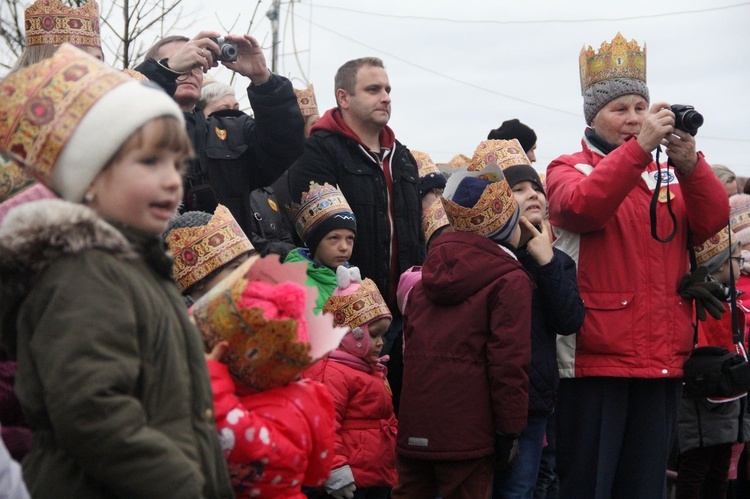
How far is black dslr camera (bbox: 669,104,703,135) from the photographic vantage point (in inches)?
199

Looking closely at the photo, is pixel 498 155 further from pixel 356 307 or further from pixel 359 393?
pixel 359 393

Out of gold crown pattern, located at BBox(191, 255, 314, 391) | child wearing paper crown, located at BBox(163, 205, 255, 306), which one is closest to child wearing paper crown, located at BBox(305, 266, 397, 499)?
child wearing paper crown, located at BBox(163, 205, 255, 306)

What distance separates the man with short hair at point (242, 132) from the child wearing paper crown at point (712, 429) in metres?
2.84

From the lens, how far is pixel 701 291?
16.8 ft

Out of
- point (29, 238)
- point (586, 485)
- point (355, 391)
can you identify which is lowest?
point (586, 485)

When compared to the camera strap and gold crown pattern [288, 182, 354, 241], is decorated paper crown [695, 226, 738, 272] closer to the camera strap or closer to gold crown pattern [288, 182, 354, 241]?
the camera strap

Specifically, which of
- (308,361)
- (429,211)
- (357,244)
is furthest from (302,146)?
(308,361)

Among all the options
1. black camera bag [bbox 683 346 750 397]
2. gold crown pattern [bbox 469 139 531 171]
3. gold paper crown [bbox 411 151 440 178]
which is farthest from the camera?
gold paper crown [bbox 411 151 440 178]

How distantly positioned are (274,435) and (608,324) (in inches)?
100

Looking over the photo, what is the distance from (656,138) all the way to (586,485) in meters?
1.71

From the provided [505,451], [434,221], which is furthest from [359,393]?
[434,221]

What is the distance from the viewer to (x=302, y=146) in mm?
5047

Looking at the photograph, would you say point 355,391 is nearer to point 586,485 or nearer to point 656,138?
point 586,485

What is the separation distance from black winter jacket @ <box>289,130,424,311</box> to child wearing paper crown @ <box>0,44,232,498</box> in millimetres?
3343
